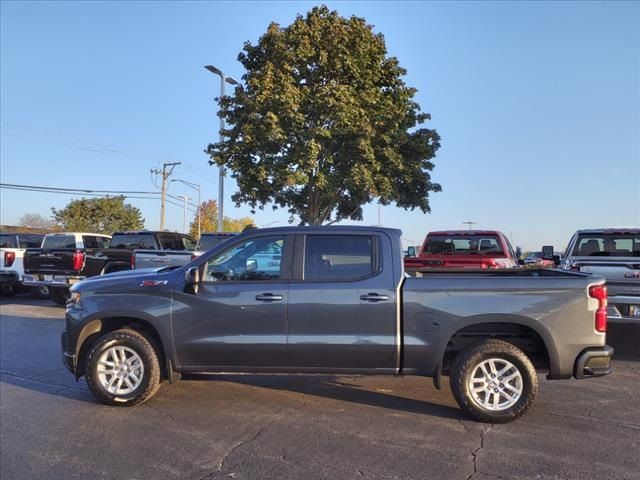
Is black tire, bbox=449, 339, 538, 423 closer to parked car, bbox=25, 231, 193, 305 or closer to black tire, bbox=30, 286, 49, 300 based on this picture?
parked car, bbox=25, 231, 193, 305

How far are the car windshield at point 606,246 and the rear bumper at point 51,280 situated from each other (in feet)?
36.0

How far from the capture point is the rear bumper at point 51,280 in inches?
512

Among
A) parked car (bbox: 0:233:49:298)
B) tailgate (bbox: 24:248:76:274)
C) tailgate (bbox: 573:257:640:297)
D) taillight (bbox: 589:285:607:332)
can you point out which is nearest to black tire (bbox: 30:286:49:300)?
parked car (bbox: 0:233:49:298)

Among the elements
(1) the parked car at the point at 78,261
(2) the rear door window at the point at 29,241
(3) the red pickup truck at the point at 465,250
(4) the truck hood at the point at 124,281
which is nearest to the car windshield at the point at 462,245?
(3) the red pickup truck at the point at 465,250

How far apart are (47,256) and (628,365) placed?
12394 millimetres

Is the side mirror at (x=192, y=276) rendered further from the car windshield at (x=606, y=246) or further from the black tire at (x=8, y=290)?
the black tire at (x=8, y=290)

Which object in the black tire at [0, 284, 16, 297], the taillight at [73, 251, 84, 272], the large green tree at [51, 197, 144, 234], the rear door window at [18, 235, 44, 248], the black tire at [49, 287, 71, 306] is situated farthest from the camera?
the large green tree at [51, 197, 144, 234]

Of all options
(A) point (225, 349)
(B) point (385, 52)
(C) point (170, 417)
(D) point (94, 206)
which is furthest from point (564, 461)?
(D) point (94, 206)

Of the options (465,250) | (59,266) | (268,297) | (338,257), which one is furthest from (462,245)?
(59,266)

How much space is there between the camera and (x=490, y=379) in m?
5.04

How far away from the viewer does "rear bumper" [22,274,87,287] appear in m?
13.0

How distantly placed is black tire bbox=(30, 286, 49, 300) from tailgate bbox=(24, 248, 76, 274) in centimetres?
210

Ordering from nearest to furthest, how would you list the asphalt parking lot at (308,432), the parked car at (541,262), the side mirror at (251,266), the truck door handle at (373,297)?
the asphalt parking lot at (308,432) → the truck door handle at (373,297) → the side mirror at (251,266) → the parked car at (541,262)

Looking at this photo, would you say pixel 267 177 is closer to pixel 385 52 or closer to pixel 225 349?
pixel 385 52
